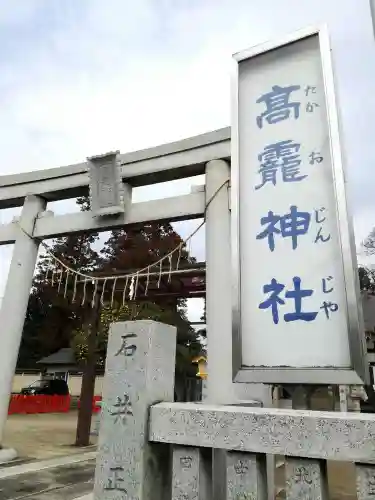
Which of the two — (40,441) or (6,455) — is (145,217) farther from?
(40,441)

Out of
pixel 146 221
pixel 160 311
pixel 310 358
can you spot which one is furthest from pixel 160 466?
pixel 160 311

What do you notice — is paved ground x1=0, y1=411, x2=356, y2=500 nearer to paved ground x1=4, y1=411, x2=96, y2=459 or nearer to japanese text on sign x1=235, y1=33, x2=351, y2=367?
paved ground x1=4, y1=411, x2=96, y2=459

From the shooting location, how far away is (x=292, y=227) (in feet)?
10.2

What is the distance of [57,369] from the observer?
27.2 m

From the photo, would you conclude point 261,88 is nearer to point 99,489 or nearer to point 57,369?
point 99,489

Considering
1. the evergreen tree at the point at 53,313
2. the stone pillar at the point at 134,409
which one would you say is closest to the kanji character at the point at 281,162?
the stone pillar at the point at 134,409

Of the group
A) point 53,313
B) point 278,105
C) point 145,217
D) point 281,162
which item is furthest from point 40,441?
point 53,313

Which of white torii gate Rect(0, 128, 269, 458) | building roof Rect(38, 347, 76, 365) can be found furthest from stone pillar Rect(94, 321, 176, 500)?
building roof Rect(38, 347, 76, 365)

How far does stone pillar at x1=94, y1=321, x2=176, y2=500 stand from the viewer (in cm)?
238

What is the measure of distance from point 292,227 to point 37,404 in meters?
21.0

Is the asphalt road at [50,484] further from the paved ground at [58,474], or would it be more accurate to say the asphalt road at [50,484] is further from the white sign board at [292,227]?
the white sign board at [292,227]

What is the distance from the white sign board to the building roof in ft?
81.0

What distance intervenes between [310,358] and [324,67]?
2.31 m

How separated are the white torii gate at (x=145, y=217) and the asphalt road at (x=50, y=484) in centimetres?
144
